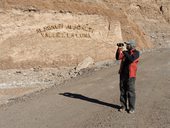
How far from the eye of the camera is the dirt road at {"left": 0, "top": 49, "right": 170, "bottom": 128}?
35.1 feet

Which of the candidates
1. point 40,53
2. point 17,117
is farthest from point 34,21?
point 17,117

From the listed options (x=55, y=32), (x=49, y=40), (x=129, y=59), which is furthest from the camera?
(x=55, y=32)

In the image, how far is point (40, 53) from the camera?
998 inches

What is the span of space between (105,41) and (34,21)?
4.86 meters

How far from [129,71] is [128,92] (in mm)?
544

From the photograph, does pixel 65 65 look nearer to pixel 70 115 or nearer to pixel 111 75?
pixel 111 75

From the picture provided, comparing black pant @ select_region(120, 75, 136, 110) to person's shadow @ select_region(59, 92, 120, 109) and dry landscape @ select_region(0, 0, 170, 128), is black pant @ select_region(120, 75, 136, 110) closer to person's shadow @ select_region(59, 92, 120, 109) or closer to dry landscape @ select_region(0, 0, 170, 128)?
dry landscape @ select_region(0, 0, 170, 128)

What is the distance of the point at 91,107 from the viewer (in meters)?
12.2

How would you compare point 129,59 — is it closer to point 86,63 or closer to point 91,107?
point 91,107

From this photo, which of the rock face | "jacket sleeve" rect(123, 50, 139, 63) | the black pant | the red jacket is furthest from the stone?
"jacket sleeve" rect(123, 50, 139, 63)

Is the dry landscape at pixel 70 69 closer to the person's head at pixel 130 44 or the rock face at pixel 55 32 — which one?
the rock face at pixel 55 32

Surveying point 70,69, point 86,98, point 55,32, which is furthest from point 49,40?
point 86,98

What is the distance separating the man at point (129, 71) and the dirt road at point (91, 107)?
405 mm

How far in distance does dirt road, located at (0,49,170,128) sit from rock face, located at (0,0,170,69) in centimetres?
811
